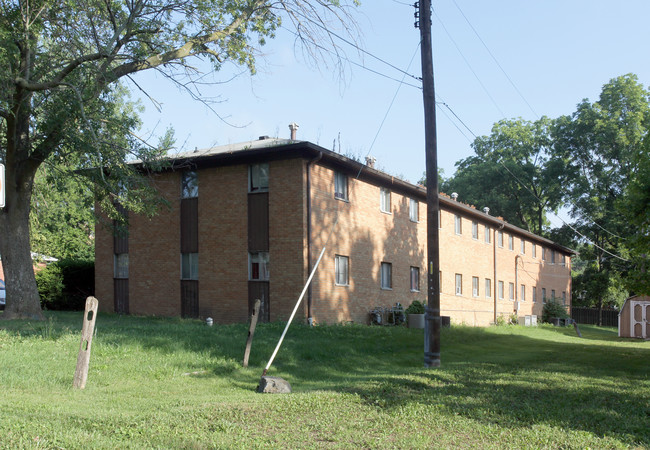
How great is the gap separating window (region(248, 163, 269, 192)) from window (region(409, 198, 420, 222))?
8965 millimetres

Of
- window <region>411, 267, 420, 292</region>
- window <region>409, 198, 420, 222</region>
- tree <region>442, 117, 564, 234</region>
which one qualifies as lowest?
window <region>411, 267, 420, 292</region>

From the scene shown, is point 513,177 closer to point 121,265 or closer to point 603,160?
point 603,160

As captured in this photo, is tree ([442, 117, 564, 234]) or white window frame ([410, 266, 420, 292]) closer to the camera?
white window frame ([410, 266, 420, 292])

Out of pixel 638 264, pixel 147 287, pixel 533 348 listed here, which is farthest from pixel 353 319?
pixel 638 264

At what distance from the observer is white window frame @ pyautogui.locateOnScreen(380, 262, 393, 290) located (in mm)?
25250

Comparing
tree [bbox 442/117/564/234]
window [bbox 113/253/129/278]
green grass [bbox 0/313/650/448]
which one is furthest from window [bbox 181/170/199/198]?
tree [bbox 442/117/564/234]

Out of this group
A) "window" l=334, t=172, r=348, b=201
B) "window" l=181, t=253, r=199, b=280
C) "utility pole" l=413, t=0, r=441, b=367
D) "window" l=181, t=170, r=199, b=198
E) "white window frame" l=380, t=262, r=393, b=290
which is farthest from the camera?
"white window frame" l=380, t=262, r=393, b=290

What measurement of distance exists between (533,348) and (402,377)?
35.7 feet

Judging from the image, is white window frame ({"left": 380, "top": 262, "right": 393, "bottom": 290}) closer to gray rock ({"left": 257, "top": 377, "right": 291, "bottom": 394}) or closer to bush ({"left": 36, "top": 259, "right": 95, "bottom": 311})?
bush ({"left": 36, "top": 259, "right": 95, "bottom": 311})

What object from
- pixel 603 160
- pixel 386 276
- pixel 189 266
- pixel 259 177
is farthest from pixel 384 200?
pixel 603 160

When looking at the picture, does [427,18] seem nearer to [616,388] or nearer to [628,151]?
[616,388]

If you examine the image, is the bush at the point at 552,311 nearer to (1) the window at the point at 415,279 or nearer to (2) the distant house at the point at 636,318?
(2) the distant house at the point at 636,318

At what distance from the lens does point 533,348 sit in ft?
67.8

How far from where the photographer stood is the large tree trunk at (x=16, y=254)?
17.9 metres
